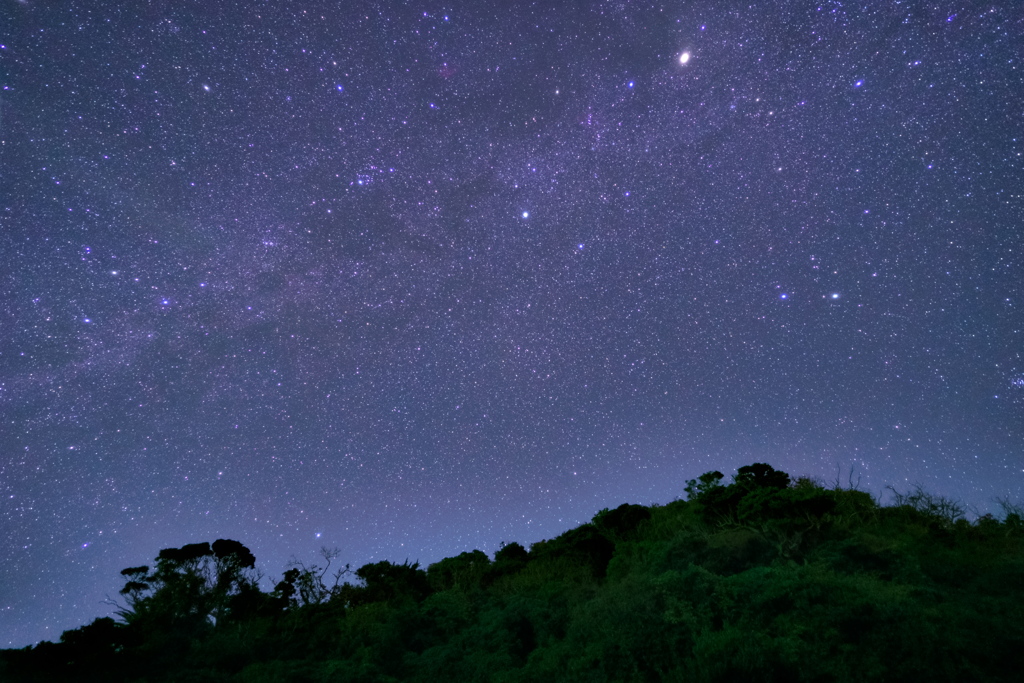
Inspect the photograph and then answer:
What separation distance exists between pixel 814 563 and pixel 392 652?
12.5m

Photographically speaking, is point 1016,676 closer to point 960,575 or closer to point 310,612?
point 960,575

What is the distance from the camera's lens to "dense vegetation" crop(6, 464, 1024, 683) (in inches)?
430

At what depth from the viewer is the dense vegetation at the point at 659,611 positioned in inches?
430

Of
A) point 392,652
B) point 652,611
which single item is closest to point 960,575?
point 652,611

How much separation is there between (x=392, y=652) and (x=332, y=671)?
2830 mm

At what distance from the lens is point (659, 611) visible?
13.4m

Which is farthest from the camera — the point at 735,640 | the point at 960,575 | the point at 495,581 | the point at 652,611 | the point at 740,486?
the point at 495,581

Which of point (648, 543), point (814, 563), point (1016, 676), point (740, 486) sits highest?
point (740, 486)

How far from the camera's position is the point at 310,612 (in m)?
21.9

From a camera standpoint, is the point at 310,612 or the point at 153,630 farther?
the point at 310,612

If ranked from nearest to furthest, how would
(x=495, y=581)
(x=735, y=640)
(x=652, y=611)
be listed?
(x=735, y=640) < (x=652, y=611) < (x=495, y=581)

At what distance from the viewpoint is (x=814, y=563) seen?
48.4 ft

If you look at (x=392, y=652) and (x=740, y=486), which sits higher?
(x=740, y=486)

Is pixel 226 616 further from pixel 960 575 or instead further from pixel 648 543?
pixel 960 575
